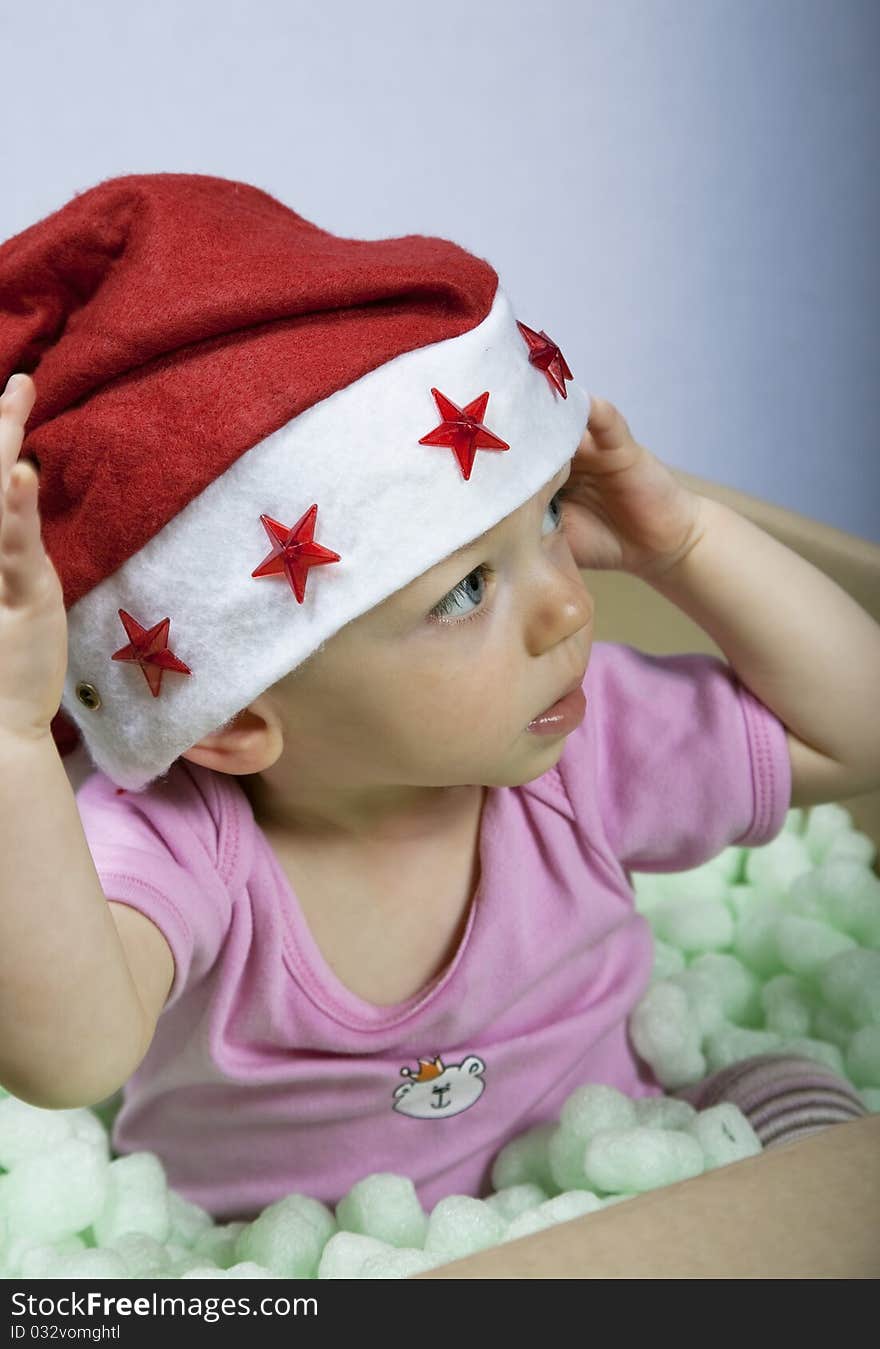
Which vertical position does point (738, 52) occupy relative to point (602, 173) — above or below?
above

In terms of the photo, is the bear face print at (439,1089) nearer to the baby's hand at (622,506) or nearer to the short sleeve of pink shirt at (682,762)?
the short sleeve of pink shirt at (682,762)

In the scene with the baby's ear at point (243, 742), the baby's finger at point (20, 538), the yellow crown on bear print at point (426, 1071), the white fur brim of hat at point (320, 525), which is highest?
the baby's finger at point (20, 538)

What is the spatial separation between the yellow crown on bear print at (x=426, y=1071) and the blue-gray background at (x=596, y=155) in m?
0.68

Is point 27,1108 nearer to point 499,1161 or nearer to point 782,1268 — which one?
point 499,1161

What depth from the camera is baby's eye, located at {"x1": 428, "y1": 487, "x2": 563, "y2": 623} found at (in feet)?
2.30

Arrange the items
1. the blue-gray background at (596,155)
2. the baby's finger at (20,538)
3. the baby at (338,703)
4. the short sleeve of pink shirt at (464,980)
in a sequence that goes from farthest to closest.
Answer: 1. the blue-gray background at (596,155)
2. the short sleeve of pink shirt at (464,980)
3. the baby at (338,703)
4. the baby's finger at (20,538)

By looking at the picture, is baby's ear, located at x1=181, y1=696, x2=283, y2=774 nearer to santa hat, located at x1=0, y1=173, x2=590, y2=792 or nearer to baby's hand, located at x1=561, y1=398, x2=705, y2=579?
santa hat, located at x1=0, y1=173, x2=590, y2=792

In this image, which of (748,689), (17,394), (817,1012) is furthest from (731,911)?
(17,394)

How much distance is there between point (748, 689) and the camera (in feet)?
2.90

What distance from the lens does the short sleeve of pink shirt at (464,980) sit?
2.68ft

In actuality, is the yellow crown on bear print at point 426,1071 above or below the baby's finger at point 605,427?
below

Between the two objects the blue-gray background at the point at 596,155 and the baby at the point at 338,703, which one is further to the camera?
the blue-gray background at the point at 596,155

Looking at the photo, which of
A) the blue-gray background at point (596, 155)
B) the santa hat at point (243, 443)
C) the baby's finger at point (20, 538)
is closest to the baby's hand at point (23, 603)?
the baby's finger at point (20, 538)

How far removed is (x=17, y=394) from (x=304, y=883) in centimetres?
35
